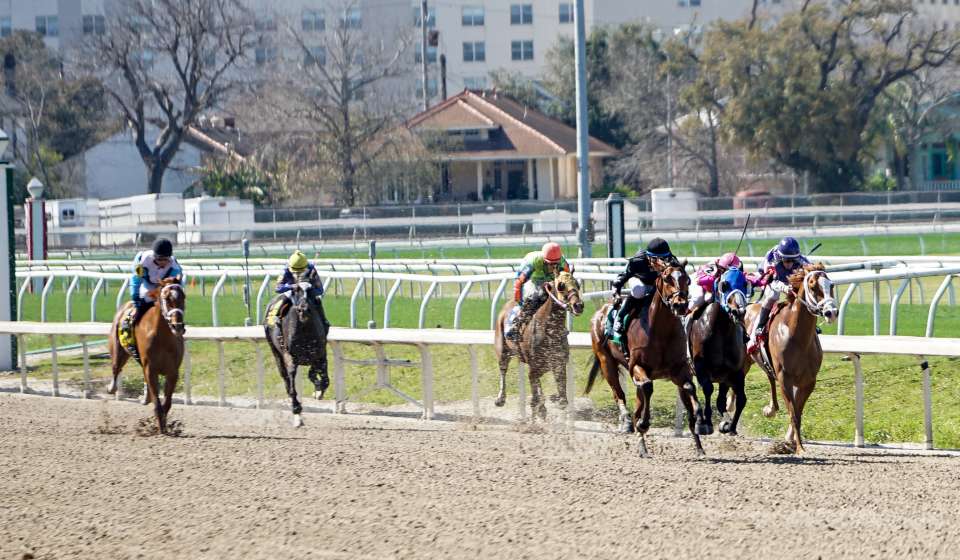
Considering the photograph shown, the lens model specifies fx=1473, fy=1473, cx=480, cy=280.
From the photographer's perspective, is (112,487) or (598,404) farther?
(598,404)

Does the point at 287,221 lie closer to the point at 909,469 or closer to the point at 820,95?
the point at 820,95

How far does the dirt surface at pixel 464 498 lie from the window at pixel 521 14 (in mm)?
55585

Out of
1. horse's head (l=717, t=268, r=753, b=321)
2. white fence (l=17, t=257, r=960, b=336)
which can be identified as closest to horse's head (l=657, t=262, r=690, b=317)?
horse's head (l=717, t=268, r=753, b=321)

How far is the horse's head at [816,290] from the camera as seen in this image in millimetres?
8453

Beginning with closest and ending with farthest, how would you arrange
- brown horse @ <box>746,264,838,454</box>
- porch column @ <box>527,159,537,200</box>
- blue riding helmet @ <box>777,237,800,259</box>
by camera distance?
brown horse @ <box>746,264,838,454</box> → blue riding helmet @ <box>777,237,800,259</box> → porch column @ <box>527,159,537,200</box>

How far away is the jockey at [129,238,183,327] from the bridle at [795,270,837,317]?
4.98 meters

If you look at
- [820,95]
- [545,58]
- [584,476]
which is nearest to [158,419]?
[584,476]

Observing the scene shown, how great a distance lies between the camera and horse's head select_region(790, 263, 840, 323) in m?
8.45

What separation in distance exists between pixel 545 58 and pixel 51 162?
21.5 meters

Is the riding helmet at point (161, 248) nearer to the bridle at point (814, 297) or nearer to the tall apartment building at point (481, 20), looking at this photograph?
the bridle at point (814, 297)

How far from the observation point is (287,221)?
36.9 meters

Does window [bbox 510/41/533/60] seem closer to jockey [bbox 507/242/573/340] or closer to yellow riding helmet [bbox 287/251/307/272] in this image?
yellow riding helmet [bbox 287/251/307/272]

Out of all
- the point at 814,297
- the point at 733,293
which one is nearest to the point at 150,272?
the point at 733,293

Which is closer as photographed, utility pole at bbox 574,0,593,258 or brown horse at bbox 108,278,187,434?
brown horse at bbox 108,278,187,434
